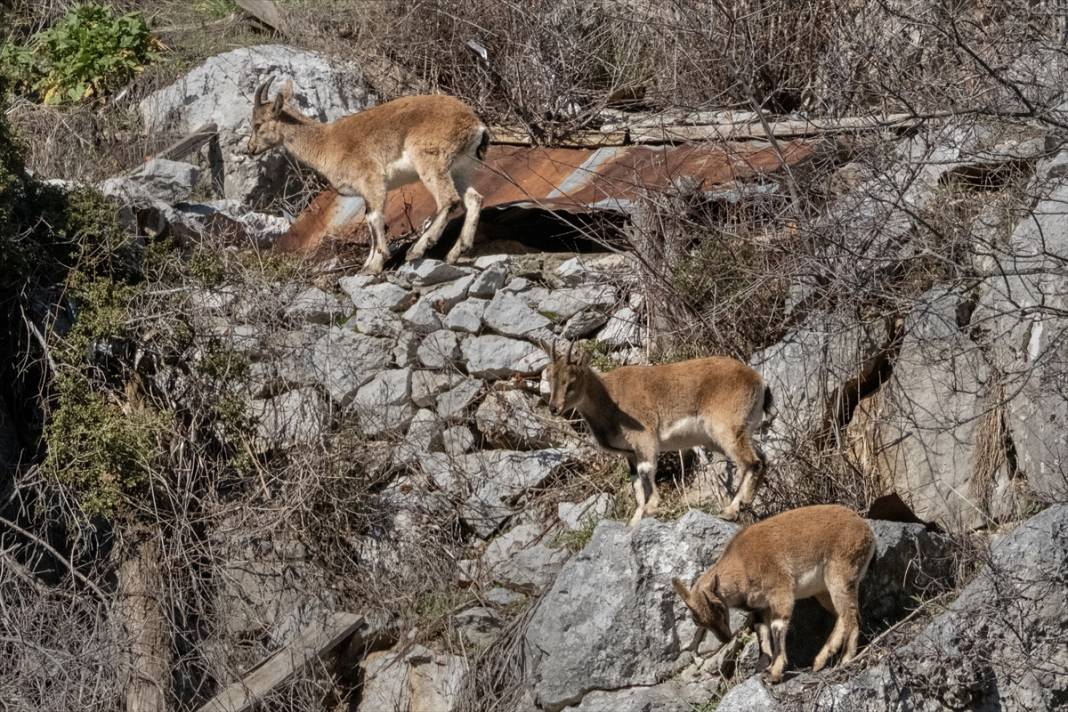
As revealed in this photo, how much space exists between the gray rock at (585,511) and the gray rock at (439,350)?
1675mm

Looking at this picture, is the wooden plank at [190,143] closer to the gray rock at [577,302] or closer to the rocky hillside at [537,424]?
the rocky hillside at [537,424]

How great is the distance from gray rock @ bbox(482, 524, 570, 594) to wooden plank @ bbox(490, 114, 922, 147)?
3638mm

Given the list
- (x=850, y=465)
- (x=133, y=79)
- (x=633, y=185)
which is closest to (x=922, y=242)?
(x=850, y=465)

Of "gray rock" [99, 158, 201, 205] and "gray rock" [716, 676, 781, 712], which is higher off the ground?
"gray rock" [716, 676, 781, 712]

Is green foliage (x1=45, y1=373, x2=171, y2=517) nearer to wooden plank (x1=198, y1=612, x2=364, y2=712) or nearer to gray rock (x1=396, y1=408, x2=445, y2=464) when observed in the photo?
wooden plank (x1=198, y1=612, x2=364, y2=712)

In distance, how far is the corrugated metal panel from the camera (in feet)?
45.5

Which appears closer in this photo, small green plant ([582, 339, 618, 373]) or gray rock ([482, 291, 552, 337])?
small green plant ([582, 339, 618, 373])

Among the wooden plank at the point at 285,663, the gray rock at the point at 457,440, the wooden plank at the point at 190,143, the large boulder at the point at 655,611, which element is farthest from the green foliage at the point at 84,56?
the large boulder at the point at 655,611

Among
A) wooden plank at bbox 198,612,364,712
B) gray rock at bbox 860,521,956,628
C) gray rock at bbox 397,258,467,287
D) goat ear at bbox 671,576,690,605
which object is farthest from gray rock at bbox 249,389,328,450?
gray rock at bbox 860,521,956,628

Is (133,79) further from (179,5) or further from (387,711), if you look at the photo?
(387,711)

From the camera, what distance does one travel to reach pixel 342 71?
59.2ft

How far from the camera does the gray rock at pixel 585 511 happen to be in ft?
40.2

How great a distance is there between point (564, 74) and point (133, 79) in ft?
16.1

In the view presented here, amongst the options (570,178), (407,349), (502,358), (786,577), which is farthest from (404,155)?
(786,577)
